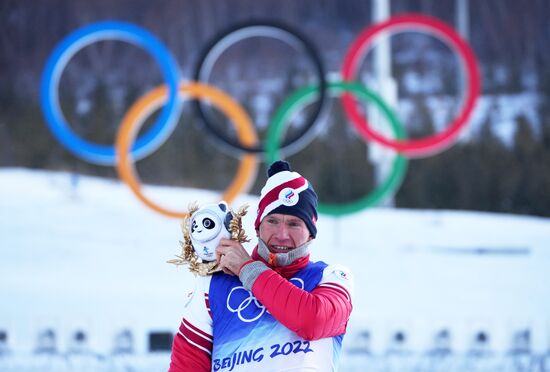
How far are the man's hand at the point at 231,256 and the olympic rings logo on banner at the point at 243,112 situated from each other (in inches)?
170

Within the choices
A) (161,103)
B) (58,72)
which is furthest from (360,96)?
(58,72)

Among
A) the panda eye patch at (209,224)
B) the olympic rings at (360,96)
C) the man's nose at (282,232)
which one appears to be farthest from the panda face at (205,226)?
Result: the olympic rings at (360,96)

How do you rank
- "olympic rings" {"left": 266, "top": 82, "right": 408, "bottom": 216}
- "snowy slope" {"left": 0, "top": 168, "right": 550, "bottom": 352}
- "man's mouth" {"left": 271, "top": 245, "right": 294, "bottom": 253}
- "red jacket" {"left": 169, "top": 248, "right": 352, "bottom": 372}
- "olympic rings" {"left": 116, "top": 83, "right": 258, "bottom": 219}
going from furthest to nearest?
1. "olympic rings" {"left": 116, "top": 83, "right": 258, "bottom": 219}
2. "olympic rings" {"left": 266, "top": 82, "right": 408, "bottom": 216}
3. "snowy slope" {"left": 0, "top": 168, "right": 550, "bottom": 352}
4. "man's mouth" {"left": 271, "top": 245, "right": 294, "bottom": 253}
5. "red jacket" {"left": 169, "top": 248, "right": 352, "bottom": 372}

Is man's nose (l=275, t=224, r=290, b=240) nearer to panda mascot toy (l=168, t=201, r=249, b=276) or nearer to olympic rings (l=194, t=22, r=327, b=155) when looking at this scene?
panda mascot toy (l=168, t=201, r=249, b=276)

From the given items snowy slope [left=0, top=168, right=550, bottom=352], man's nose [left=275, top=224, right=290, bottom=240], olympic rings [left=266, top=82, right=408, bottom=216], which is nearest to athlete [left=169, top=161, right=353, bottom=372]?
man's nose [left=275, top=224, right=290, bottom=240]

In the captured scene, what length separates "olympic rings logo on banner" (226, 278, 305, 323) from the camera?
163 cm

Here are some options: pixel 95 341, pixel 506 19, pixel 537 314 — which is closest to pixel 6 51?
pixel 95 341

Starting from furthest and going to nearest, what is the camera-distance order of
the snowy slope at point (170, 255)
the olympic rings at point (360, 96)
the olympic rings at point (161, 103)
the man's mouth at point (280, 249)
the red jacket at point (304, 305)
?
1. the olympic rings at point (161, 103)
2. the olympic rings at point (360, 96)
3. the snowy slope at point (170, 255)
4. the man's mouth at point (280, 249)
5. the red jacket at point (304, 305)

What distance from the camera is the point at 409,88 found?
21.8 feet

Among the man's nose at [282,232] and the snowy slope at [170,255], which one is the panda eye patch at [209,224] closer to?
the man's nose at [282,232]

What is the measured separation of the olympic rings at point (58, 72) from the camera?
6043 millimetres

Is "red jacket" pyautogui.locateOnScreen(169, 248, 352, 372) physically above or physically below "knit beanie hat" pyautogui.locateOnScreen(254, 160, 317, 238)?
below

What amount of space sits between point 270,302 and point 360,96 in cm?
464

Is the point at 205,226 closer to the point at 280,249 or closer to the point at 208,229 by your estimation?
the point at 208,229
